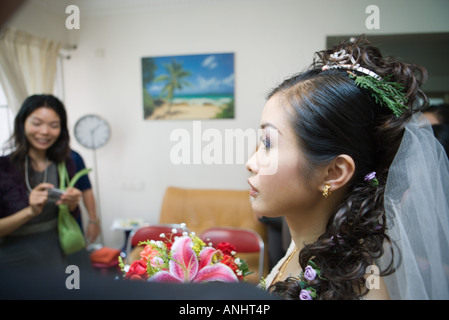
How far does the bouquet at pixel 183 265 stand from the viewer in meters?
0.49

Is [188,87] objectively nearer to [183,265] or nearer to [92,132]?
[92,132]

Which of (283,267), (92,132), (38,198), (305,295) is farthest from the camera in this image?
(92,132)

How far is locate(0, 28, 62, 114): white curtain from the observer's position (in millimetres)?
2100

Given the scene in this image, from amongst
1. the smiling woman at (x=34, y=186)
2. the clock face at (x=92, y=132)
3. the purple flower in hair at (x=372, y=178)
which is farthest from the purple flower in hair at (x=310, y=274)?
the clock face at (x=92, y=132)

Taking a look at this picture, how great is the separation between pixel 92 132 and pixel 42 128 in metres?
1.26

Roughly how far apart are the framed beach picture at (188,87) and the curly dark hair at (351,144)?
1.71 m

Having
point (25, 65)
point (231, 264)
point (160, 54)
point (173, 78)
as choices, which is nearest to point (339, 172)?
point (231, 264)

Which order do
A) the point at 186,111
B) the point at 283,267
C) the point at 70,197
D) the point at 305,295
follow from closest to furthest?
the point at 305,295 < the point at 283,267 < the point at 70,197 < the point at 186,111

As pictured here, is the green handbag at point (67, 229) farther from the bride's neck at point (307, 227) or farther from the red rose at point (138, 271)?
the bride's neck at point (307, 227)

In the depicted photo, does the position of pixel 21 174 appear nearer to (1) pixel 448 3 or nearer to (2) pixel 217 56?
(2) pixel 217 56

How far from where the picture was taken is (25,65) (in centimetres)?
228
